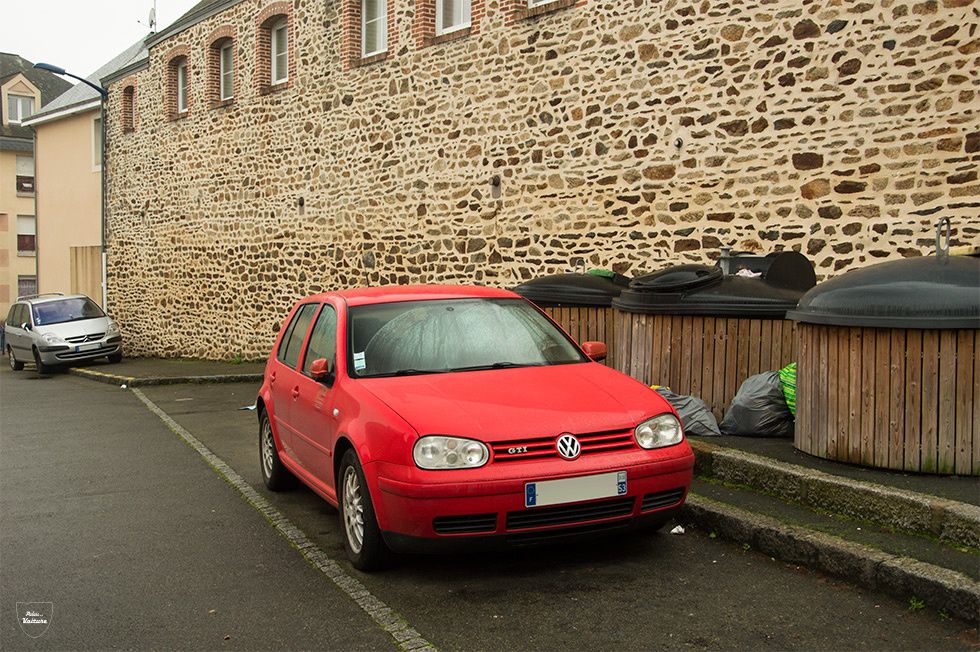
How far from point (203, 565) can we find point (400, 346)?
1655 mm

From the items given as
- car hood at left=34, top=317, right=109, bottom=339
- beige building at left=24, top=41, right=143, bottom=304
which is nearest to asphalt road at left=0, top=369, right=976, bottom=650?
car hood at left=34, top=317, right=109, bottom=339

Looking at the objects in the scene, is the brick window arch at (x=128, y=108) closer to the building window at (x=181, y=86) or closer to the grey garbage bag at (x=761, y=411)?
the building window at (x=181, y=86)

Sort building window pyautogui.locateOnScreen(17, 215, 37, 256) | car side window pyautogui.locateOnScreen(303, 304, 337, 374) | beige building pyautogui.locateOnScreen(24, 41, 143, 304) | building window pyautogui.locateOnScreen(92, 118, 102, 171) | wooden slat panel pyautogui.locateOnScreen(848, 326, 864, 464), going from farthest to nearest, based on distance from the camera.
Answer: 1. building window pyautogui.locateOnScreen(17, 215, 37, 256)
2. beige building pyautogui.locateOnScreen(24, 41, 143, 304)
3. building window pyautogui.locateOnScreen(92, 118, 102, 171)
4. car side window pyautogui.locateOnScreen(303, 304, 337, 374)
5. wooden slat panel pyautogui.locateOnScreen(848, 326, 864, 464)

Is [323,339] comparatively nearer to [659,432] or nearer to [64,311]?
[659,432]

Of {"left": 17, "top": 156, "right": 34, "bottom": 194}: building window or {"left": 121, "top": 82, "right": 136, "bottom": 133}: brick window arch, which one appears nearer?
{"left": 121, "top": 82, "right": 136, "bottom": 133}: brick window arch

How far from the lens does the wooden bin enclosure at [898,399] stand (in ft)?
18.5

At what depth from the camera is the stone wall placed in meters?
9.26

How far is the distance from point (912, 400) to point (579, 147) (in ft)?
24.6

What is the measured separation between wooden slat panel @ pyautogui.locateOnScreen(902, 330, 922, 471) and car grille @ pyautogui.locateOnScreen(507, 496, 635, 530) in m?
1.96

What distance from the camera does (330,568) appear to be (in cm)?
526

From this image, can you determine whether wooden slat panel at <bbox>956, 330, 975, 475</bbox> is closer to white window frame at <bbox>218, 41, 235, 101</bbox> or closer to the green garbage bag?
the green garbage bag

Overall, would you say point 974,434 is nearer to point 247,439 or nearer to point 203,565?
point 203,565

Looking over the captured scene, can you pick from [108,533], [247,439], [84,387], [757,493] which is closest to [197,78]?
[84,387]

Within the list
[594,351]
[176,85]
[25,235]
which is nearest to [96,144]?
[176,85]
